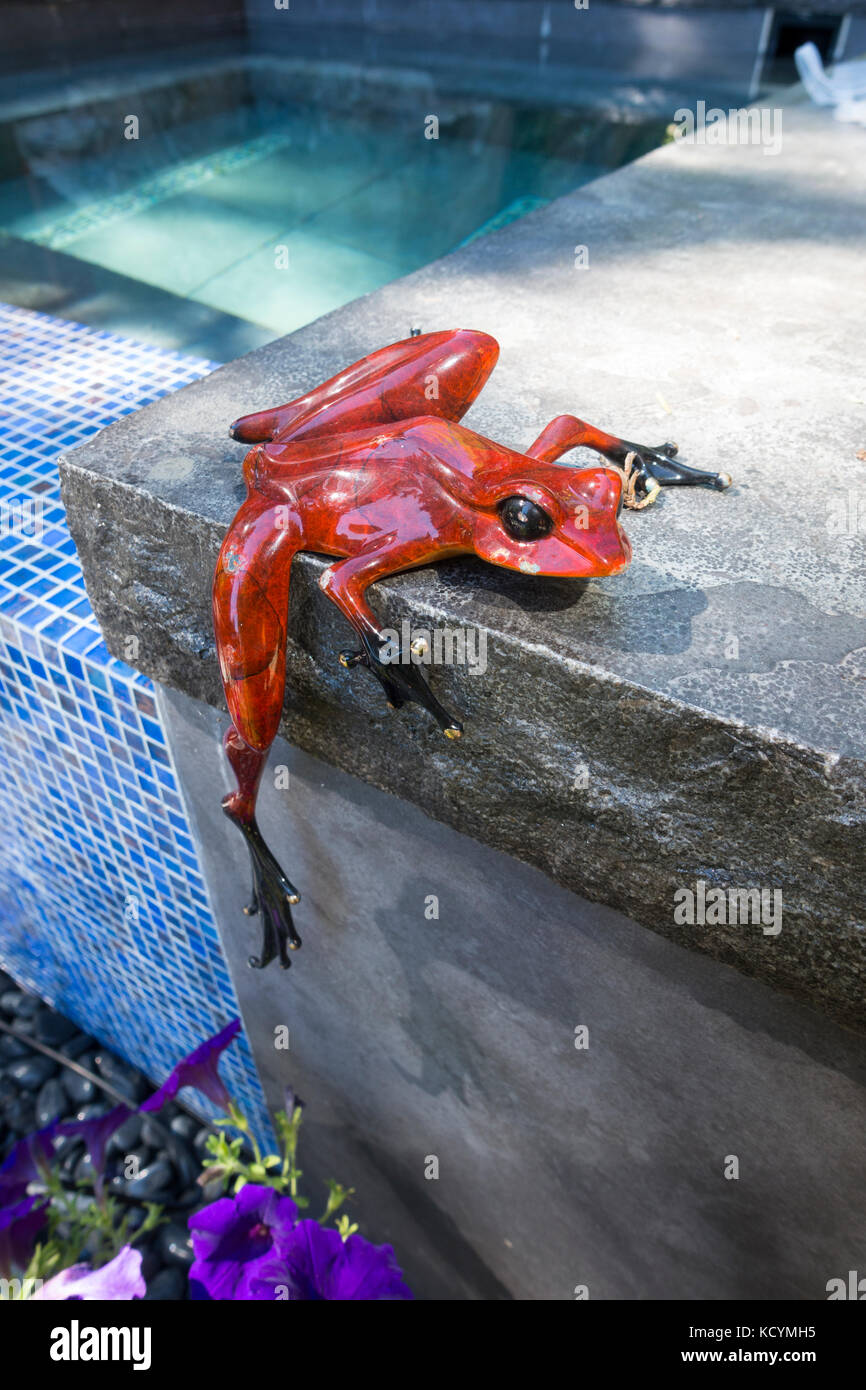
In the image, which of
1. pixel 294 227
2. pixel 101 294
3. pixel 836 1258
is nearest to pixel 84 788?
pixel 836 1258

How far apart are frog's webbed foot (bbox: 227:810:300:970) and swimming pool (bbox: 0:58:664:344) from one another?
267cm

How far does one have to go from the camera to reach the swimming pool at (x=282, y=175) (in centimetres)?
411

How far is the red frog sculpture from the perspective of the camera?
36.9 inches

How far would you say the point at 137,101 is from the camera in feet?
21.2

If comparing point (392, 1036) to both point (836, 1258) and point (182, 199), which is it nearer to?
point (836, 1258)

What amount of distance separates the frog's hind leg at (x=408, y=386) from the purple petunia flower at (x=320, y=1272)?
117cm

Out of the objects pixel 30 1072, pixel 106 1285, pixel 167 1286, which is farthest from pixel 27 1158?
pixel 30 1072

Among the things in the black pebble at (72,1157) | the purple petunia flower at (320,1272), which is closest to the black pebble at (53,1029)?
the black pebble at (72,1157)

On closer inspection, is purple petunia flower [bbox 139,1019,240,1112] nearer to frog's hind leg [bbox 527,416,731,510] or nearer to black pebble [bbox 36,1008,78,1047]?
black pebble [bbox 36,1008,78,1047]

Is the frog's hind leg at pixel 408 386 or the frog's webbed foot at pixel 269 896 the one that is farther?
the frog's webbed foot at pixel 269 896

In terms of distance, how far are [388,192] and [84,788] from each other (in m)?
4.35

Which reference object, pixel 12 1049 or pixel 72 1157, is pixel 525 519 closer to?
pixel 72 1157

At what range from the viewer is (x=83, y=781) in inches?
76.9

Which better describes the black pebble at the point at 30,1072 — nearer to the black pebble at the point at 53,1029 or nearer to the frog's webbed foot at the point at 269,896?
the black pebble at the point at 53,1029
